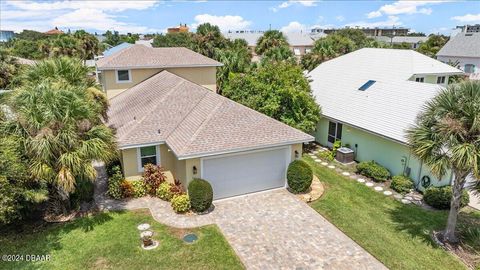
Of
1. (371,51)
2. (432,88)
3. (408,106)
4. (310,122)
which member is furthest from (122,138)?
(371,51)

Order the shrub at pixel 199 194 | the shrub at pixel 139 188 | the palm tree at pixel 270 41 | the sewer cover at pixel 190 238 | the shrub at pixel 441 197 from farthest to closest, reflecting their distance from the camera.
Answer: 1. the palm tree at pixel 270 41
2. the shrub at pixel 139 188
3. the shrub at pixel 441 197
4. the shrub at pixel 199 194
5. the sewer cover at pixel 190 238

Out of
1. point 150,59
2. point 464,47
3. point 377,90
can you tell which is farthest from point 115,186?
point 464,47

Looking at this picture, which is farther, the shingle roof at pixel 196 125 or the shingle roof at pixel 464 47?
the shingle roof at pixel 464 47

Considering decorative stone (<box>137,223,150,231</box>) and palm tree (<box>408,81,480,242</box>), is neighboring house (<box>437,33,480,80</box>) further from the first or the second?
decorative stone (<box>137,223,150,231</box>)

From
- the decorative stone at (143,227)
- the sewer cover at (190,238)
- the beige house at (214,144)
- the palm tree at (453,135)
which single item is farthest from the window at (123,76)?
the palm tree at (453,135)

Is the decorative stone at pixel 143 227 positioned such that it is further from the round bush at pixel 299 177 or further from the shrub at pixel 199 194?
the round bush at pixel 299 177

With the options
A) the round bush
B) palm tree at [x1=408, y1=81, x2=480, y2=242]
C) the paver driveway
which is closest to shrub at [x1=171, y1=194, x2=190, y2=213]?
the paver driveway

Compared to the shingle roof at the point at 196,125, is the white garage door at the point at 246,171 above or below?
below

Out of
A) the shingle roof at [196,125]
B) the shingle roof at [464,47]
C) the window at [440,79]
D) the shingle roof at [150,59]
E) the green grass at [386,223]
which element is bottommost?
the green grass at [386,223]
